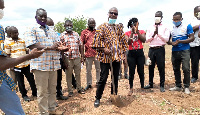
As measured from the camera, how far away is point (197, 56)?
518 centimetres

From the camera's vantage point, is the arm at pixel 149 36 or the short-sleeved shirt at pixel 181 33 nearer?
the short-sleeved shirt at pixel 181 33

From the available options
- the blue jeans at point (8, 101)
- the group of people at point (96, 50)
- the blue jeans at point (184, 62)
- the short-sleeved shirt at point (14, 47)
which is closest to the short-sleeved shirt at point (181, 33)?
the group of people at point (96, 50)

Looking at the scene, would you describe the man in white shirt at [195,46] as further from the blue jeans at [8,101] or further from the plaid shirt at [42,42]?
the blue jeans at [8,101]

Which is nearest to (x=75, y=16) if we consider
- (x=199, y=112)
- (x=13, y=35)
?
(x=13, y=35)

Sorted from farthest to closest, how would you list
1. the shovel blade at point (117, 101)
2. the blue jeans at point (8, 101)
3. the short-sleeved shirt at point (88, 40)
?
the short-sleeved shirt at point (88, 40)
the shovel blade at point (117, 101)
the blue jeans at point (8, 101)

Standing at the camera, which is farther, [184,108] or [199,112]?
[184,108]

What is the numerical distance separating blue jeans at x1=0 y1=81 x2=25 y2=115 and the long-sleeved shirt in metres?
3.66

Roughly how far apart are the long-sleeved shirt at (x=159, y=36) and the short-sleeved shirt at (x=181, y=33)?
26 centimetres

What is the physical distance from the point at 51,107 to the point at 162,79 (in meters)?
3.20

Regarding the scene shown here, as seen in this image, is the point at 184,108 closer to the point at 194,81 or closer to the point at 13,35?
the point at 194,81

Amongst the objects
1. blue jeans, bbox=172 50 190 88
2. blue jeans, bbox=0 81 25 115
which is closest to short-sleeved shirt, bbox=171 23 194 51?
blue jeans, bbox=172 50 190 88

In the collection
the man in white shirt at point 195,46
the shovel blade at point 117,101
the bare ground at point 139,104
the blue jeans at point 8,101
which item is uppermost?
the man in white shirt at point 195,46

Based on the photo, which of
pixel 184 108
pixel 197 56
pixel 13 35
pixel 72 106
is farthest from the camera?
pixel 197 56

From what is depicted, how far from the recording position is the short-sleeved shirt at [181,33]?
166 inches
